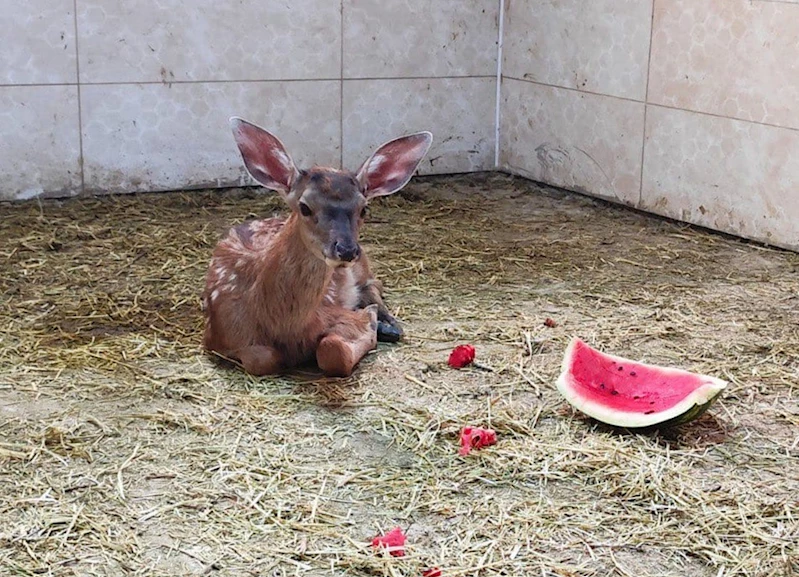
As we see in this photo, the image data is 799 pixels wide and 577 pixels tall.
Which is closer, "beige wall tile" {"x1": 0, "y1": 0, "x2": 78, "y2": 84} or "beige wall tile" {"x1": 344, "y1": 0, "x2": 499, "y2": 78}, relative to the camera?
"beige wall tile" {"x1": 0, "y1": 0, "x2": 78, "y2": 84}

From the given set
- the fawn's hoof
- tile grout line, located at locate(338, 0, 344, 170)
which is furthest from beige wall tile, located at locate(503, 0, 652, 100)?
the fawn's hoof

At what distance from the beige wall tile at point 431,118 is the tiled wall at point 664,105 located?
0.59 feet

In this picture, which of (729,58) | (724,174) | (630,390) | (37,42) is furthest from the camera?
(37,42)

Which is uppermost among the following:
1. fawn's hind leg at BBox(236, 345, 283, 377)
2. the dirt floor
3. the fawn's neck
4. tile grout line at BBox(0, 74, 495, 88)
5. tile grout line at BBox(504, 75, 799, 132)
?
tile grout line at BBox(0, 74, 495, 88)

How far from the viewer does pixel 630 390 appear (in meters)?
4.42

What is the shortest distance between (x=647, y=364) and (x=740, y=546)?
1544 mm

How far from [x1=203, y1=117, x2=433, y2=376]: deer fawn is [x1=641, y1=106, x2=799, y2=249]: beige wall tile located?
2922mm

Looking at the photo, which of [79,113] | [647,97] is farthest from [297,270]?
[647,97]

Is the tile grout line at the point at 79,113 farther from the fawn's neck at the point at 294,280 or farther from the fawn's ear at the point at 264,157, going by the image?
the fawn's neck at the point at 294,280

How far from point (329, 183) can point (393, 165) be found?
0.33 metres

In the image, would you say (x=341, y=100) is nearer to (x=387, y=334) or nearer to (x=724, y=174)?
(x=724, y=174)

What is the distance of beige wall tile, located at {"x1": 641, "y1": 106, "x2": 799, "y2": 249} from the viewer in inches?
268

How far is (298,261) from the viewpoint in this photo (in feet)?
15.0

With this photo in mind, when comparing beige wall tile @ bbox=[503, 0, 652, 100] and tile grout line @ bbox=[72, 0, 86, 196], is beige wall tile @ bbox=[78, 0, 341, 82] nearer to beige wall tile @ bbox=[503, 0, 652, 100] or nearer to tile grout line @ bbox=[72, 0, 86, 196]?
tile grout line @ bbox=[72, 0, 86, 196]
